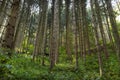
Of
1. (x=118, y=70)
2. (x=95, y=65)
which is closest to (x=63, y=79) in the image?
(x=118, y=70)

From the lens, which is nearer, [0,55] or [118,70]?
[0,55]

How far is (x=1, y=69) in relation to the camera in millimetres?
3635

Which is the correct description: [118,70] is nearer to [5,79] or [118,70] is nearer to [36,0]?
[5,79]

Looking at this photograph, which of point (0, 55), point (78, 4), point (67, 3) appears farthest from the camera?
point (67, 3)

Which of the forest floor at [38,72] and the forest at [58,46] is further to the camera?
the forest at [58,46]

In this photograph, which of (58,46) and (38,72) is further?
(58,46)

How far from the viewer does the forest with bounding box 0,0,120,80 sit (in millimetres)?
5516

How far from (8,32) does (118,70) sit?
9136mm

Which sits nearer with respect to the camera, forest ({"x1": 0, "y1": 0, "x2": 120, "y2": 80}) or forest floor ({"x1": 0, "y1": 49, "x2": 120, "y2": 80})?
forest floor ({"x1": 0, "y1": 49, "x2": 120, "y2": 80})

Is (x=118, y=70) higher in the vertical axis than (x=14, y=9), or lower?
lower

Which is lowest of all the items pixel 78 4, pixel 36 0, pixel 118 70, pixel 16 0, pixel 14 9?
pixel 118 70

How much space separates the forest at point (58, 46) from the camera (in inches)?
217

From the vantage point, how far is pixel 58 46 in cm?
1702

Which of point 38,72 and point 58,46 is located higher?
point 58,46
